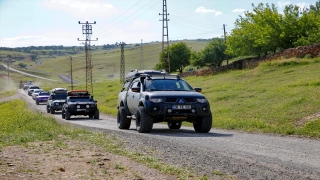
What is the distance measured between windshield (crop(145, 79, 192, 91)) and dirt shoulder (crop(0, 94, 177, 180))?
18.9ft

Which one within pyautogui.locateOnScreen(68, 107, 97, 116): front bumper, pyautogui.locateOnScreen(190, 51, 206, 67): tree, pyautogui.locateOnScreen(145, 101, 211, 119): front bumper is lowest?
pyautogui.locateOnScreen(68, 107, 97, 116): front bumper

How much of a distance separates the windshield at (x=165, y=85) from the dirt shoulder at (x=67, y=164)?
18.9 feet

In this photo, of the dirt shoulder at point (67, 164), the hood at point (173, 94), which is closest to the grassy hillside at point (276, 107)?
the hood at point (173, 94)

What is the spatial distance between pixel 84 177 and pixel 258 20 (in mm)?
69818

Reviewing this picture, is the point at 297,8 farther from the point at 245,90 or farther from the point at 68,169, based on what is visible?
the point at 68,169

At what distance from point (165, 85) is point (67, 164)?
8626 millimetres

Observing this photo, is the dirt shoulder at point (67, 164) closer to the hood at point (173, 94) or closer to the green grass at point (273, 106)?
the hood at point (173, 94)

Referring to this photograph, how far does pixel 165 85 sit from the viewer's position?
17297mm

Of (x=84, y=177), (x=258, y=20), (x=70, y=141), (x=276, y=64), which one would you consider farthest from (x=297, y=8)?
(x=84, y=177)

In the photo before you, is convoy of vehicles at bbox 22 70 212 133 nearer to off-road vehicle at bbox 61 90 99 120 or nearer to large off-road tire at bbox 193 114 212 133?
large off-road tire at bbox 193 114 212 133

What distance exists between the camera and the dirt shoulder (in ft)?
25.9

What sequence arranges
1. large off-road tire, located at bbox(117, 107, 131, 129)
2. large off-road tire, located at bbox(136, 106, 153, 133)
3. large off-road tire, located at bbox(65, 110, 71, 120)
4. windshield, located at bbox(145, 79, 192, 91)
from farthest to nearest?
1. large off-road tire, located at bbox(65, 110, 71, 120)
2. large off-road tire, located at bbox(117, 107, 131, 129)
3. windshield, located at bbox(145, 79, 192, 91)
4. large off-road tire, located at bbox(136, 106, 153, 133)

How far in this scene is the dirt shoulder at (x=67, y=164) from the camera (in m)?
7.89

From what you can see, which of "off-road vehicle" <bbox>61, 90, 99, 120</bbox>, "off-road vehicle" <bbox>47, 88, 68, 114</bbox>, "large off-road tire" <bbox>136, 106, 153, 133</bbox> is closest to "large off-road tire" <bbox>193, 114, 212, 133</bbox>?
"large off-road tire" <bbox>136, 106, 153, 133</bbox>
